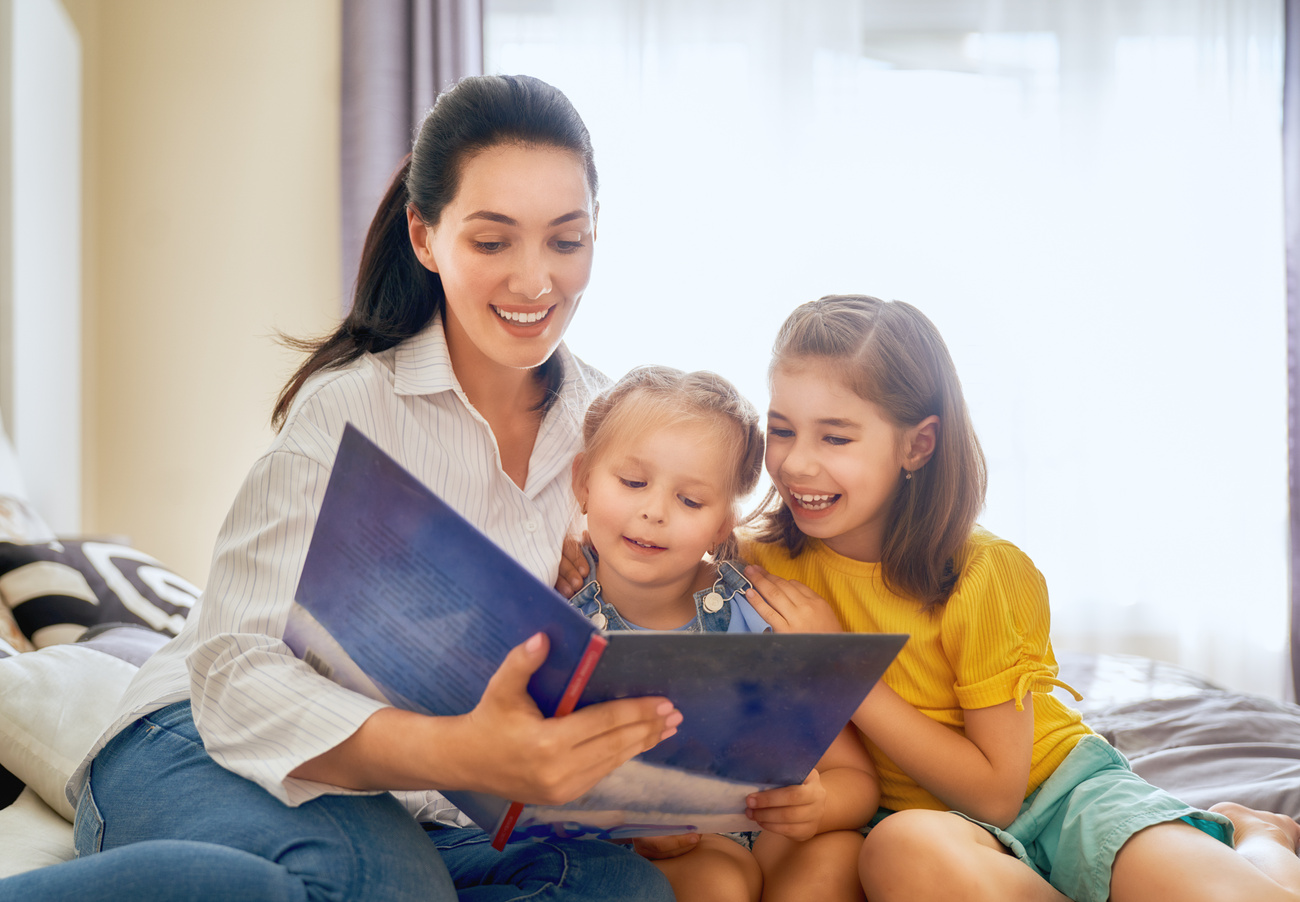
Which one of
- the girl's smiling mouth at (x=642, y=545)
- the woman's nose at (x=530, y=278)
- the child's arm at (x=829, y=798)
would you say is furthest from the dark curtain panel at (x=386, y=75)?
the child's arm at (x=829, y=798)

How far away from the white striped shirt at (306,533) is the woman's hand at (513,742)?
0.12ft

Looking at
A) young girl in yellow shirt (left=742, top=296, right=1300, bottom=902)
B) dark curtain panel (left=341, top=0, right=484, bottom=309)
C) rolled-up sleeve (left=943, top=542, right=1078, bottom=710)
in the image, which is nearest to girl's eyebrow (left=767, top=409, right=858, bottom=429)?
young girl in yellow shirt (left=742, top=296, right=1300, bottom=902)

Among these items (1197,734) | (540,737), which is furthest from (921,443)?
(1197,734)

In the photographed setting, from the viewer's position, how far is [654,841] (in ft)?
3.68

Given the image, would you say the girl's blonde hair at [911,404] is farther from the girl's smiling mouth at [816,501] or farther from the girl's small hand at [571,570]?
the girl's small hand at [571,570]

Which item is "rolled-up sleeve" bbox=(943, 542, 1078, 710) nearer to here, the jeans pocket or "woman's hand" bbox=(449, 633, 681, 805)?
"woman's hand" bbox=(449, 633, 681, 805)

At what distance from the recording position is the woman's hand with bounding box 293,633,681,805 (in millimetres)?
745

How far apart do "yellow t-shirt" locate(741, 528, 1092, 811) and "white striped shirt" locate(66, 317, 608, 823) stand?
1.39 feet

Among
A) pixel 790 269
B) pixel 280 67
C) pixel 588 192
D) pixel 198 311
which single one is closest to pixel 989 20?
pixel 790 269

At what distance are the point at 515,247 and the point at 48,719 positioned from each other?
2.61 ft

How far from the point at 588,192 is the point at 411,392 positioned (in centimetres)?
34

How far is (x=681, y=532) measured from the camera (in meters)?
1.17

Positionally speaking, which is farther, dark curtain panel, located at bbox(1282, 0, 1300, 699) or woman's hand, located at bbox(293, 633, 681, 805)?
dark curtain panel, located at bbox(1282, 0, 1300, 699)

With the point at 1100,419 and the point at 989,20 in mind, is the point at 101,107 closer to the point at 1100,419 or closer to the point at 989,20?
the point at 989,20
